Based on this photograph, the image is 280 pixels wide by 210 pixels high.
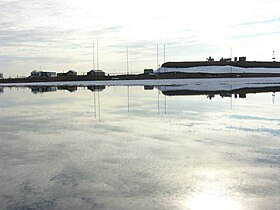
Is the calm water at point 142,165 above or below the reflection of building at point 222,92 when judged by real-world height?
below

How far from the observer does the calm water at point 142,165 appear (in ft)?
15.5

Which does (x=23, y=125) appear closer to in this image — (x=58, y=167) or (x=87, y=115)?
(x=87, y=115)

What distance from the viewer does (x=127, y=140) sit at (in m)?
9.00

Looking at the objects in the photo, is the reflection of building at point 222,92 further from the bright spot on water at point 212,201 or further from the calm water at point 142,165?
the bright spot on water at point 212,201

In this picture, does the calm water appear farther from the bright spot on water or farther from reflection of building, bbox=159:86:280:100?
reflection of building, bbox=159:86:280:100

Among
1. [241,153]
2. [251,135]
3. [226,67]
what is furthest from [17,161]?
[226,67]

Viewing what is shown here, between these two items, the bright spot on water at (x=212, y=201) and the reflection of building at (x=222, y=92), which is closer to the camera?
the bright spot on water at (x=212, y=201)

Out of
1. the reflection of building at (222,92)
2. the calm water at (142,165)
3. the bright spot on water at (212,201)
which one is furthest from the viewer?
the reflection of building at (222,92)

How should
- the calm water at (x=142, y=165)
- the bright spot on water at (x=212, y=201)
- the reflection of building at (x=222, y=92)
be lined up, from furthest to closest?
the reflection of building at (x=222, y=92) → the calm water at (x=142, y=165) → the bright spot on water at (x=212, y=201)

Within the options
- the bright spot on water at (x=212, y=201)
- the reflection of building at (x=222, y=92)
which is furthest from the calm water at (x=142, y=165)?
the reflection of building at (x=222, y=92)

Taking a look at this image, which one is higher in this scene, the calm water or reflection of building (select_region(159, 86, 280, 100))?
reflection of building (select_region(159, 86, 280, 100))

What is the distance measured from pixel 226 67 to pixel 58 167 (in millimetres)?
86907

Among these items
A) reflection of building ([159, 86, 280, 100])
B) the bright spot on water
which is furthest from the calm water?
reflection of building ([159, 86, 280, 100])

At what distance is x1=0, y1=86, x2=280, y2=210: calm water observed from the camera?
4715 mm
